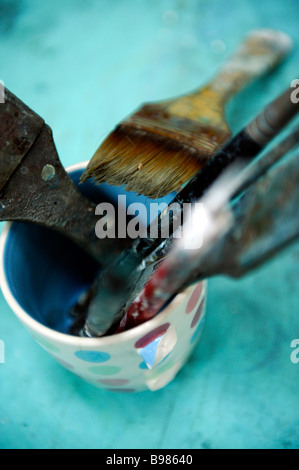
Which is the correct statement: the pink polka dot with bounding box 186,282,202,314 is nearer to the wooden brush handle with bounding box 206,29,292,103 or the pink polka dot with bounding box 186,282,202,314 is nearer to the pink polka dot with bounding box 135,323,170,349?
the pink polka dot with bounding box 135,323,170,349

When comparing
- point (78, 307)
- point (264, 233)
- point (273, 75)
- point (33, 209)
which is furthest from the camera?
point (273, 75)

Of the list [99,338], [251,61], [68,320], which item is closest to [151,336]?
[99,338]

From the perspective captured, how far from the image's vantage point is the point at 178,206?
0.79 feet

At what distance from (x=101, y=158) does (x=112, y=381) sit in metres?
0.15

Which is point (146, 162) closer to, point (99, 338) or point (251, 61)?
point (99, 338)

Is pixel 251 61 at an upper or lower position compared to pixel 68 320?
upper

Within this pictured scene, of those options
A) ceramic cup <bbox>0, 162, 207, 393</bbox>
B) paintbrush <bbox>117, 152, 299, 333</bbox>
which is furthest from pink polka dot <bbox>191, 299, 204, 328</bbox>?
paintbrush <bbox>117, 152, 299, 333</bbox>

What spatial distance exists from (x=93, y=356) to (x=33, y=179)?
0.10 m

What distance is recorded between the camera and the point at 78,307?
14.3 inches

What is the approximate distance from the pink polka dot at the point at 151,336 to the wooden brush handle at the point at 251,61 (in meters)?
0.24

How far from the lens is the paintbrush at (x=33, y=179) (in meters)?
0.22

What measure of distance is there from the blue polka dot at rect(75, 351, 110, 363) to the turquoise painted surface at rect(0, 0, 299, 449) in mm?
115

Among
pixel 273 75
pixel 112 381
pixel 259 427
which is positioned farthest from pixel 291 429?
pixel 273 75
